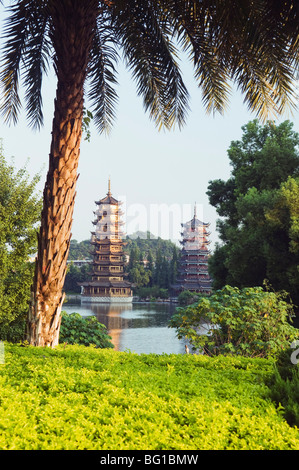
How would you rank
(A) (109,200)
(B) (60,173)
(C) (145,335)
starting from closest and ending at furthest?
(B) (60,173)
(C) (145,335)
(A) (109,200)

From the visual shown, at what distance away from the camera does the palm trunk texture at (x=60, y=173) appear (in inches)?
210

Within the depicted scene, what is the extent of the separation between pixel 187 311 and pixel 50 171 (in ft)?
11.0

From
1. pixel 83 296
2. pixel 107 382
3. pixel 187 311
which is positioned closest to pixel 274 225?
pixel 187 311

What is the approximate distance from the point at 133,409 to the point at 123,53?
20.0 feet

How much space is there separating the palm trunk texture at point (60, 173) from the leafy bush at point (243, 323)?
2554 millimetres

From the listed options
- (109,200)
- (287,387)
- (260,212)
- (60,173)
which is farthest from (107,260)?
(287,387)

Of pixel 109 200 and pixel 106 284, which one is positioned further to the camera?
pixel 109 200

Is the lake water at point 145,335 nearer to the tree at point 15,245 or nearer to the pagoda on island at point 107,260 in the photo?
the tree at point 15,245

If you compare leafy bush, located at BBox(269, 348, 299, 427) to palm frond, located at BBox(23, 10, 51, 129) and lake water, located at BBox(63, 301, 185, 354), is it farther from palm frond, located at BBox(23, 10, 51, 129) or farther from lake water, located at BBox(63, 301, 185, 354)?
lake water, located at BBox(63, 301, 185, 354)

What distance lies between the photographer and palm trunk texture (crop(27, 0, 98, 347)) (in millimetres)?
5344

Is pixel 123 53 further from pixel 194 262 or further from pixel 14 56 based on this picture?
pixel 194 262

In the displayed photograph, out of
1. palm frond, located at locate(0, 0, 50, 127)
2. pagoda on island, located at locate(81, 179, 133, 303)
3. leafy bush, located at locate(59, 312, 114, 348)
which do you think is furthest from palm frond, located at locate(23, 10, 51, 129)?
pagoda on island, located at locate(81, 179, 133, 303)

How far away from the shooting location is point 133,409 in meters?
2.78
